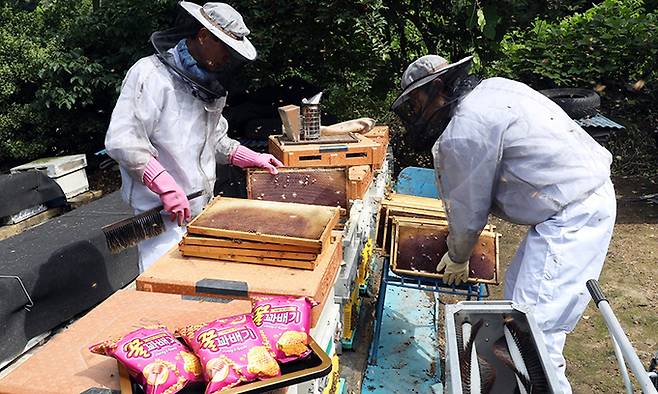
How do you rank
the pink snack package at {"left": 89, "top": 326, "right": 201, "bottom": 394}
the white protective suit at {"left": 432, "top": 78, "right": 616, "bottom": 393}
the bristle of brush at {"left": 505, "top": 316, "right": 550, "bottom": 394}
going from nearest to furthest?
1. the pink snack package at {"left": 89, "top": 326, "right": 201, "bottom": 394}
2. the bristle of brush at {"left": 505, "top": 316, "right": 550, "bottom": 394}
3. the white protective suit at {"left": 432, "top": 78, "right": 616, "bottom": 393}

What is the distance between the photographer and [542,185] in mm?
2150

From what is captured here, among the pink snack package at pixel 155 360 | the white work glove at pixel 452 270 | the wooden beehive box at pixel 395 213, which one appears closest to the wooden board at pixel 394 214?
the wooden beehive box at pixel 395 213

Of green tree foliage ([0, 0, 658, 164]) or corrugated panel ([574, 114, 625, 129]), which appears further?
corrugated panel ([574, 114, 625, 129])

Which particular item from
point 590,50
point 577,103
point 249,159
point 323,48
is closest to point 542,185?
point 249,159

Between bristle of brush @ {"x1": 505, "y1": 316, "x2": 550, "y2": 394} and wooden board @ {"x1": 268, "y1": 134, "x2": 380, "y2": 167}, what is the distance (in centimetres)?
175

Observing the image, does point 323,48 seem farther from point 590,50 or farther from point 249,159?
point 590,50

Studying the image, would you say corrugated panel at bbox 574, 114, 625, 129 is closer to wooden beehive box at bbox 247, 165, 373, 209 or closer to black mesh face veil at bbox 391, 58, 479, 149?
black mesh face veil at bbox 391, 58, 479, 149

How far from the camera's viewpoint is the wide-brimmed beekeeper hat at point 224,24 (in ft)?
7.23

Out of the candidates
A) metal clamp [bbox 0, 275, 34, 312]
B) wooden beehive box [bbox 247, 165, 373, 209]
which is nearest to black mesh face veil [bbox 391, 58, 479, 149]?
wooden beehive box [bbox 247, 165, 373, 209]

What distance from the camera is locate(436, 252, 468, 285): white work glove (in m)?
2.67

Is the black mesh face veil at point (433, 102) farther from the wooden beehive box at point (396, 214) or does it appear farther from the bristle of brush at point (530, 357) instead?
the bristle of brush at point (530, 357)

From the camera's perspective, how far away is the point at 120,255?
142 inches

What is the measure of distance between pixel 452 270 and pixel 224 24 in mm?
1634

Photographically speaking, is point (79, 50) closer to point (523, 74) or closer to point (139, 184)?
point (139, 184)
